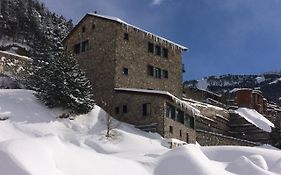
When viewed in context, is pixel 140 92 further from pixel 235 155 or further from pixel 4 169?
pixel 4 169

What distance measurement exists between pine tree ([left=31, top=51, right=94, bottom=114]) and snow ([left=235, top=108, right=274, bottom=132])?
24.0 metres

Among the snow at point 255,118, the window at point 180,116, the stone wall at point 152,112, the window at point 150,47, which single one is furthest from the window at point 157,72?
the snow at point 255,118

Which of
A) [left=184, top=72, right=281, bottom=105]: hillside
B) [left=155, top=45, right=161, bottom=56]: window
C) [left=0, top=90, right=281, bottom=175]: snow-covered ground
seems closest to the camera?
[left=0, top=90, right=281, bottom=175]: snow-covered ground

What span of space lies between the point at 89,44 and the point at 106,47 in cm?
238

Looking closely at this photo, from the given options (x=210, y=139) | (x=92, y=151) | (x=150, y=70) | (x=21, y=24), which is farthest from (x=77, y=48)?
(x=21, y=24)

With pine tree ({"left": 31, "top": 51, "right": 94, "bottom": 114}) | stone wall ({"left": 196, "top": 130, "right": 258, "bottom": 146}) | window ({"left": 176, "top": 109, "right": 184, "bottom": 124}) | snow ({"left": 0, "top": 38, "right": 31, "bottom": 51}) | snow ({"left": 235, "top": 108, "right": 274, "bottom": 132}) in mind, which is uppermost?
snow ({"left": 0, "top": 38, "right": 31, "bottom": 51})

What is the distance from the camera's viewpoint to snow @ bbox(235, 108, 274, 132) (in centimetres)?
5004

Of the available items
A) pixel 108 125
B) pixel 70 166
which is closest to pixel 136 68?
pixel 108 125

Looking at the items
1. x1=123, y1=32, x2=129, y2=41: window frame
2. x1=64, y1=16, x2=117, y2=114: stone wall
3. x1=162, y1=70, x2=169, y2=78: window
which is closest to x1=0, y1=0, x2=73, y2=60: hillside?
x1=64, y1=16, x2=117, y2=114: stone wall

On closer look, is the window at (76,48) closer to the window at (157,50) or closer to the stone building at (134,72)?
the stone building at (134,72)

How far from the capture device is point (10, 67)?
4150 cm

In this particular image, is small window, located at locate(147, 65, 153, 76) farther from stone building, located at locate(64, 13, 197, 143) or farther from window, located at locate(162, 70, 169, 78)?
window, located at locate(162, 70, 169, 78)

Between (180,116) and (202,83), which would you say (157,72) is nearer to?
(180,116)

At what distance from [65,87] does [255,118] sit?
28.3 metres
